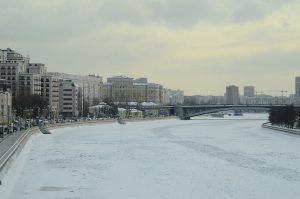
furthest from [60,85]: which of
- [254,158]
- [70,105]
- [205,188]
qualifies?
[205,188]

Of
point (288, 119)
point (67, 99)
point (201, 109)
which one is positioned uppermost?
point (67, 99)

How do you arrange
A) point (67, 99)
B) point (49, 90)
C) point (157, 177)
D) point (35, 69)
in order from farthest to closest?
point (35, 69), point (67, 99), point (49, 90), point (157, 177)

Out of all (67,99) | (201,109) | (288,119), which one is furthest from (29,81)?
(288,119)

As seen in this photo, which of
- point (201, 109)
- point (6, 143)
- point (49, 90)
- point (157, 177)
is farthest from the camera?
point (49, 90)

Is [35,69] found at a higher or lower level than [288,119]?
higher

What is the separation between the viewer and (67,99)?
6260 inches

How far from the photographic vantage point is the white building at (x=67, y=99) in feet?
516

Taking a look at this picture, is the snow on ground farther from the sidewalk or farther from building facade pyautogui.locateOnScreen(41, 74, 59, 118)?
building facade pyautogui.locateOnScreen(41, 74, 59, 118)

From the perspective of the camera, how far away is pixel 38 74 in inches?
5999

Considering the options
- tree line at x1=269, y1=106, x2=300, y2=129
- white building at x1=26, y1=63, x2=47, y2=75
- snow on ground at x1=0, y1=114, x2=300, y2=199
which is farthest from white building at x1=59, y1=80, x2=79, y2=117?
snow on ground at x1=0, y1=114, x2=300, y2=199

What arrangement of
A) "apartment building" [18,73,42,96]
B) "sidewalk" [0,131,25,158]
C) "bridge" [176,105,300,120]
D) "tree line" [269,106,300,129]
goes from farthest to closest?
"apartment building" [18,73,42,96], "bridge" [176,105,300,120], "tree line" [269,106,300,129], "sidewalk" [0,131,25,158]

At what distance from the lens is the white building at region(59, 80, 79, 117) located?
157 meters

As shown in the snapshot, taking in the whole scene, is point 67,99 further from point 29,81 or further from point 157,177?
point 157,177

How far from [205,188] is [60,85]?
14177 centimetres
